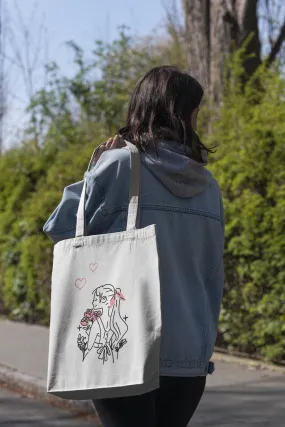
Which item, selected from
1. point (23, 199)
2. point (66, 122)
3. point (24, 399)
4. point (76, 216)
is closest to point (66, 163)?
point (23, 199)

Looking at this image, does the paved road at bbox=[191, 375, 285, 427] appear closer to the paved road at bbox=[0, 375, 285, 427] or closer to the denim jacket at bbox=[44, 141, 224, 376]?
the paved road at bbox=[0, 375, 285, 427]

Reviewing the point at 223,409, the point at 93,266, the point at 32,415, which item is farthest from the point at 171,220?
the point at 32,415

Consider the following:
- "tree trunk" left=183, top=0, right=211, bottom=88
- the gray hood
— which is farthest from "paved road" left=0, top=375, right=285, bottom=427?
"tree trunk" left=183, top=0, right=211, bottom=88

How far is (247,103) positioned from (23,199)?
4857mm

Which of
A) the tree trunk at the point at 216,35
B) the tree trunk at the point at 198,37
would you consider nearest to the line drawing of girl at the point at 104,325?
the tree trunk at the point at 216,35

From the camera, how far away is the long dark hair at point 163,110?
2627mm

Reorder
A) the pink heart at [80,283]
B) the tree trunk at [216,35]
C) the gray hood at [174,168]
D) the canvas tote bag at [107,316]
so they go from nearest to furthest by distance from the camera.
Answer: the canvas tote bag at [107,316] → the pink heart at [80,283] → the gray hood at [174,168] → the tree trunk at [216,35]

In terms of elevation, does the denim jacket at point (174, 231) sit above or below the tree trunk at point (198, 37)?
below

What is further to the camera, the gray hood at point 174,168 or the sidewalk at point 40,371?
the sidewalk at point 40,371

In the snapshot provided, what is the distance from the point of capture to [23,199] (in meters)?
12.3

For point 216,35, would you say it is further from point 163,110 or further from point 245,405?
point 163,110

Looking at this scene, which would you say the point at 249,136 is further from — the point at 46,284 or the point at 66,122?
the point at 66,122

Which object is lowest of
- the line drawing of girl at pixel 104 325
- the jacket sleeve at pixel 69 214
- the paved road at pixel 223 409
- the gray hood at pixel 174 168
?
the paved road at pixel 223 409

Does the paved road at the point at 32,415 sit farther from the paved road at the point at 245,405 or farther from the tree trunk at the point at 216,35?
the tree trunk at the point at 216,35
